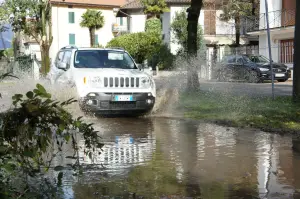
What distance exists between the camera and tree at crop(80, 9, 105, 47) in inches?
2598

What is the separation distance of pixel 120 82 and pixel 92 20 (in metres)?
53.9

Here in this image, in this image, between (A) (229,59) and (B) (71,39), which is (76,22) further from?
(A) (229,59)

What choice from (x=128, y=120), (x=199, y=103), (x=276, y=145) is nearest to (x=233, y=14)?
(x=199, y=103)

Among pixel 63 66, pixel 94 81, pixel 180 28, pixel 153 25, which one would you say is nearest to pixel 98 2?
pixel 153 25

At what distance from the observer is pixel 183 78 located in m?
21.0

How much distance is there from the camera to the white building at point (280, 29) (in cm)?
3703

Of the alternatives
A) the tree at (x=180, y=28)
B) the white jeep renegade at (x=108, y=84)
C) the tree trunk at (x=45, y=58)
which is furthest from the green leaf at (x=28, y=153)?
the tree at (x=180, y=28)

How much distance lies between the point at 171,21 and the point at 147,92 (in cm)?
4219

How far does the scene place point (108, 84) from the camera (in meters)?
13.3

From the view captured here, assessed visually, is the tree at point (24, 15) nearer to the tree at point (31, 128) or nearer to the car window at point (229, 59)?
the car window at point (229, 59)

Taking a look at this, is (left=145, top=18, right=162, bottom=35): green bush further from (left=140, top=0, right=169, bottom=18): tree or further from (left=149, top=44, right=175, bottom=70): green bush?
(left=149, top=44, right=175, bottom=70): green bush

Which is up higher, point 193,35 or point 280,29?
point 280,29

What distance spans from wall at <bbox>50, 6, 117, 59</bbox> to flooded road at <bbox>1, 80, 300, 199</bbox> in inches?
2207

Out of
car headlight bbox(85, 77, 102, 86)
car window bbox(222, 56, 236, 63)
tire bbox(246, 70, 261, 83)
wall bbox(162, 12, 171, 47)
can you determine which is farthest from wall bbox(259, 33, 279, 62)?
car headlight bbox(85, 77, 102, 86)
